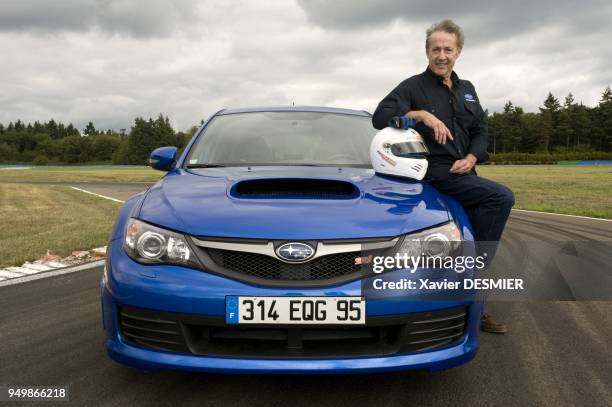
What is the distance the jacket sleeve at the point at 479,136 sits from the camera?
10.9 ft

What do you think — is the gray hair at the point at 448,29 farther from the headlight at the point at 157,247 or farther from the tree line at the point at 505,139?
the tree line at the point at 505,139

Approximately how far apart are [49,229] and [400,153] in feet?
22.7

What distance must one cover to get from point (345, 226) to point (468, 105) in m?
1.56

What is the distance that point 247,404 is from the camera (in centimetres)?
231

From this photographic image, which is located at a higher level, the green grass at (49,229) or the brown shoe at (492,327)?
the brown shoe at (492,327)

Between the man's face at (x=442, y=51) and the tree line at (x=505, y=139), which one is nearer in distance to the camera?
the man's face at (x=442, y=51)

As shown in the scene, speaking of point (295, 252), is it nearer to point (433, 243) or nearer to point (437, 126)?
point (433, 243)

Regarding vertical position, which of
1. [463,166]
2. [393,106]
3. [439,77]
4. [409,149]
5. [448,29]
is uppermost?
[448,29]

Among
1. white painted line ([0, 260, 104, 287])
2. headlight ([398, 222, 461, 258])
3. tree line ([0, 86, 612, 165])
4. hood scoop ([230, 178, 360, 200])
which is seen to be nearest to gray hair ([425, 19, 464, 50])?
hood scoop ([230, 178, 360, 200])

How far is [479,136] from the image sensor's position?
11.0 feet

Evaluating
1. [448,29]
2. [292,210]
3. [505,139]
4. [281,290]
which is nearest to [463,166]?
[448,29]

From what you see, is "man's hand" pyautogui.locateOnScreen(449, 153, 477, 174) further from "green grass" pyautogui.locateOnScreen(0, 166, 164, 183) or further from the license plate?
"green grass" pyautogui.locateOnScreen(0, 166, 164, 183)

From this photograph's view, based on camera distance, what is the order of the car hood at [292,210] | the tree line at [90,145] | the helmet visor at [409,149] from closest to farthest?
the car hood at [292,210], the helmet visor at [409,149], the tree line at [90,145]

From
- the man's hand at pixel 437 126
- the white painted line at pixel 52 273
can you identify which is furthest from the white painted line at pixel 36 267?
the man's hand at pixel 437 126
